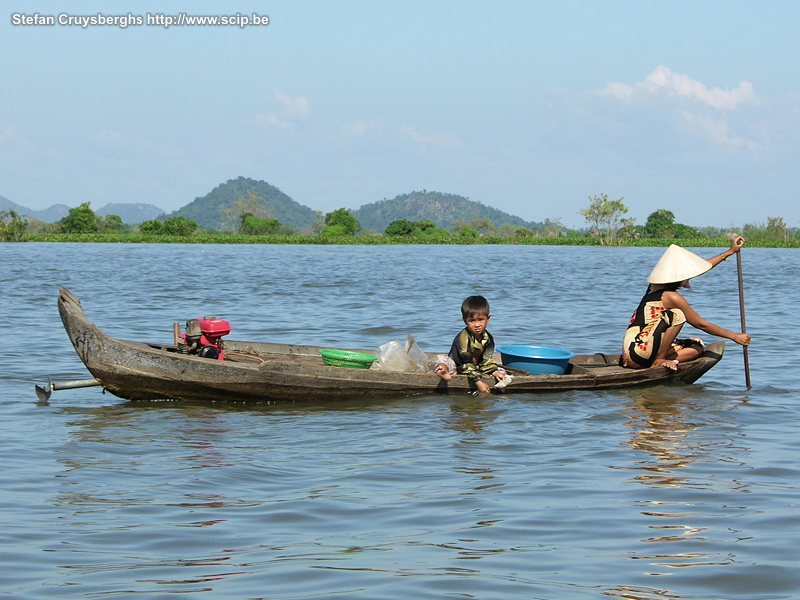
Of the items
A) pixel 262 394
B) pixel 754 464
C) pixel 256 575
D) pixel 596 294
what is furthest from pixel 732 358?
pixel 596 294

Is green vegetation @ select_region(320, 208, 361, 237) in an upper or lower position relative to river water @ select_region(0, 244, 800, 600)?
upper

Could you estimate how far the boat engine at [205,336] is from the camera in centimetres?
695

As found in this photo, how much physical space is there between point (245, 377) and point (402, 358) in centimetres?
133

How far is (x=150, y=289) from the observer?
763 inches

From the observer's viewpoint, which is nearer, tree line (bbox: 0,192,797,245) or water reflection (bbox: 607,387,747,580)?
water reflection (bbox: 607,387,747,580)

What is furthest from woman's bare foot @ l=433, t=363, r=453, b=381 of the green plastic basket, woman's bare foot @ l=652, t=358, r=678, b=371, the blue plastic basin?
woman's bare foot @ l=652, t=358, r=678, b=371

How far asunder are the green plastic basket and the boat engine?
859 millimetres

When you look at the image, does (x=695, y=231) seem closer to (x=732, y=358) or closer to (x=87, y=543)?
(x=732, y=358)

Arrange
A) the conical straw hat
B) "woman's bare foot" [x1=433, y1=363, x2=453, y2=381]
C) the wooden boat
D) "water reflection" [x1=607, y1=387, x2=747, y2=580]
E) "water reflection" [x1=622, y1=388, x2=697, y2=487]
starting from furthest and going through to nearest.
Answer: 1. the conical straw hat
2. "woman's bare foot" [x1=433, y1=363, x2=453, y2=381]
3. the wooden boat
4. "water reflection" [x1=622, y1=388, x2=697, y2=487]
5. "water reflection" [x1=607, y1=387, x2=747, y2=580]

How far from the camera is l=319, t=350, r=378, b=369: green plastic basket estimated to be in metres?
7.27

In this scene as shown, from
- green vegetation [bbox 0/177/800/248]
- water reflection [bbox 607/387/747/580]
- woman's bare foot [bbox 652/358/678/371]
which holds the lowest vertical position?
water reflection [bbox 607/387/747/580]

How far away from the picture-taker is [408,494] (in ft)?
14.7

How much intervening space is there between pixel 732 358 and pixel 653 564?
7.05 metres

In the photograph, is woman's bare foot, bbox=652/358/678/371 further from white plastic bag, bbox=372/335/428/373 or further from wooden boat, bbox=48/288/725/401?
white plastic bag, bbox=372/335/428/373
